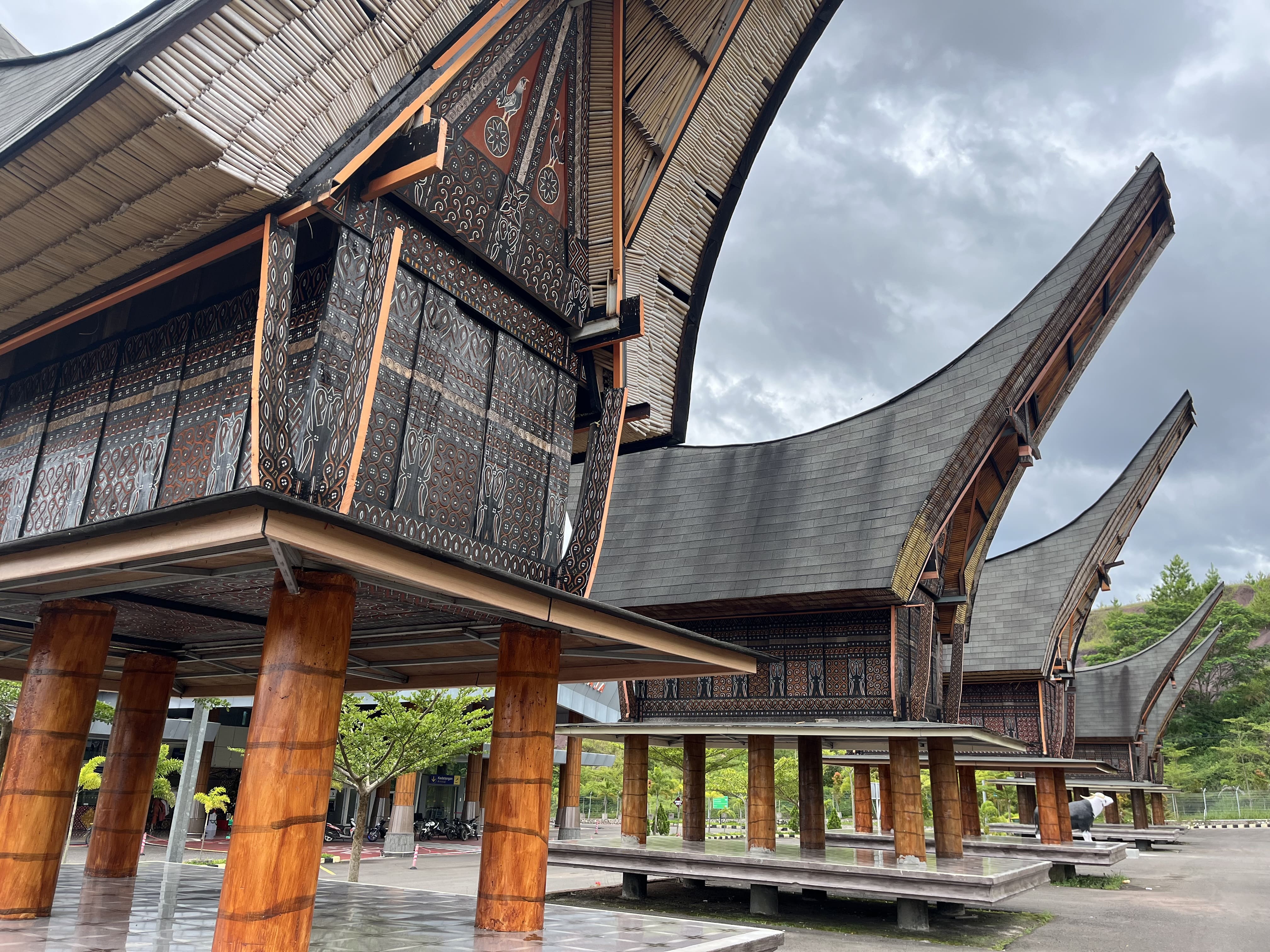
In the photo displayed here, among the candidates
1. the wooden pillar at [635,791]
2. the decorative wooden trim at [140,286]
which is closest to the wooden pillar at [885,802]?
the wooden pillar at [635,791]

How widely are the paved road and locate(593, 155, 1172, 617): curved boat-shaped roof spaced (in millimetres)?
5541

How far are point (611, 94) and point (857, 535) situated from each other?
29.3 feet

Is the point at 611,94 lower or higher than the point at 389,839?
higher

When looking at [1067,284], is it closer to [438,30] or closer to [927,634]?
[927,634]

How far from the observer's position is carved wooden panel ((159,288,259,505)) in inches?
218

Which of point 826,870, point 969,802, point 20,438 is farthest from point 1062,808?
point 20,438

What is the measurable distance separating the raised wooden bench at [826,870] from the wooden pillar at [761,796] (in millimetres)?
241

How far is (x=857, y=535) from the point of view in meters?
14.5

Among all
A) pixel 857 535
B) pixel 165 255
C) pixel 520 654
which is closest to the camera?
pixel 165 255

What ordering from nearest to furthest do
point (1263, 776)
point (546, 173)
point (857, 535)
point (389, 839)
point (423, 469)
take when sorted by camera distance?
point (423, 469) → point (546, 173) → point (857, 535) → point (389, 839) → point (1263, 776)

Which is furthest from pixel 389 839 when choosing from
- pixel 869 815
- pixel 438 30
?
pixel 438 30

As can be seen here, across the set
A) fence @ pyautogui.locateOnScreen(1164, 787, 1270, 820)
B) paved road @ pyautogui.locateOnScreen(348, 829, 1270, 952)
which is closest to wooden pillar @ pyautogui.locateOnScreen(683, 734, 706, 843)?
paved road @ pyautogui.locateOnScreen(348, 829, 1270, 952)

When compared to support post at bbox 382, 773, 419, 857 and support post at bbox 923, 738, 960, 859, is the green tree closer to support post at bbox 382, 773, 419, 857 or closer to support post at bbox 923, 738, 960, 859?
support post at bbox 382, 773, 419, 857

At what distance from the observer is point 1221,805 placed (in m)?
49.6
